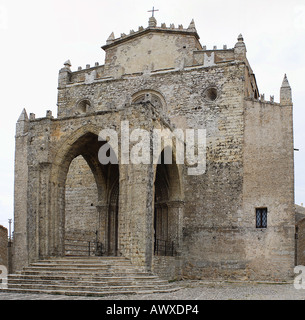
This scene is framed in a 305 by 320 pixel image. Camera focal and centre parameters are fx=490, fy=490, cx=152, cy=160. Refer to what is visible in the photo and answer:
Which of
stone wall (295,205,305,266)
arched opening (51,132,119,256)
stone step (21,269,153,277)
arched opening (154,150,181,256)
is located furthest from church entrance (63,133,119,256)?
stone wall (295,205,305,266)

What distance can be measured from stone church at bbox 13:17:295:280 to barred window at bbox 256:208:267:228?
0.13 ft

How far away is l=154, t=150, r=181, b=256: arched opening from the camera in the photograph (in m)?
19.2

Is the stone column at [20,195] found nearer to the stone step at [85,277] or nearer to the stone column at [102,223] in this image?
the stone column at [102,223]

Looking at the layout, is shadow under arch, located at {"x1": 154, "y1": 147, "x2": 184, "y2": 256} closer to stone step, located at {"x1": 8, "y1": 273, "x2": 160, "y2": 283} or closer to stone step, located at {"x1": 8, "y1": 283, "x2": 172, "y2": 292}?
stone step, located at {"x1": 8, "y1": 273, "x2": 160, "y2": 283}

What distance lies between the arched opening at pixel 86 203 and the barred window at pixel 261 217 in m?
5.83

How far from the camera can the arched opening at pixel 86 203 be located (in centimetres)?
1719

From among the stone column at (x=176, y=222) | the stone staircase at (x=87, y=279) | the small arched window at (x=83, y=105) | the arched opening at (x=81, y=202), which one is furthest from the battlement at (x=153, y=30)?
the stone staircase at (x=87, y=279)

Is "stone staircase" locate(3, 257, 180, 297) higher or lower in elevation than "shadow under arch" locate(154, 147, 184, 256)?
lower

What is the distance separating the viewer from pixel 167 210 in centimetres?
Result: 1981

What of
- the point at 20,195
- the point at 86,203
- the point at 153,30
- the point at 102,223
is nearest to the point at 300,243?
the point at 102,223

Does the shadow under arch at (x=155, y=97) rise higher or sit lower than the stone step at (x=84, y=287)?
higher

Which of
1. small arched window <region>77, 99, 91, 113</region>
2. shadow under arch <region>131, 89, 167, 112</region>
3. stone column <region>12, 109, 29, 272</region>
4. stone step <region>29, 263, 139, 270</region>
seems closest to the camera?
stone step <region>29, 263, 139, 270</region>

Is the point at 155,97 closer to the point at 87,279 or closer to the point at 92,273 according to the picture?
the point at 92,273
